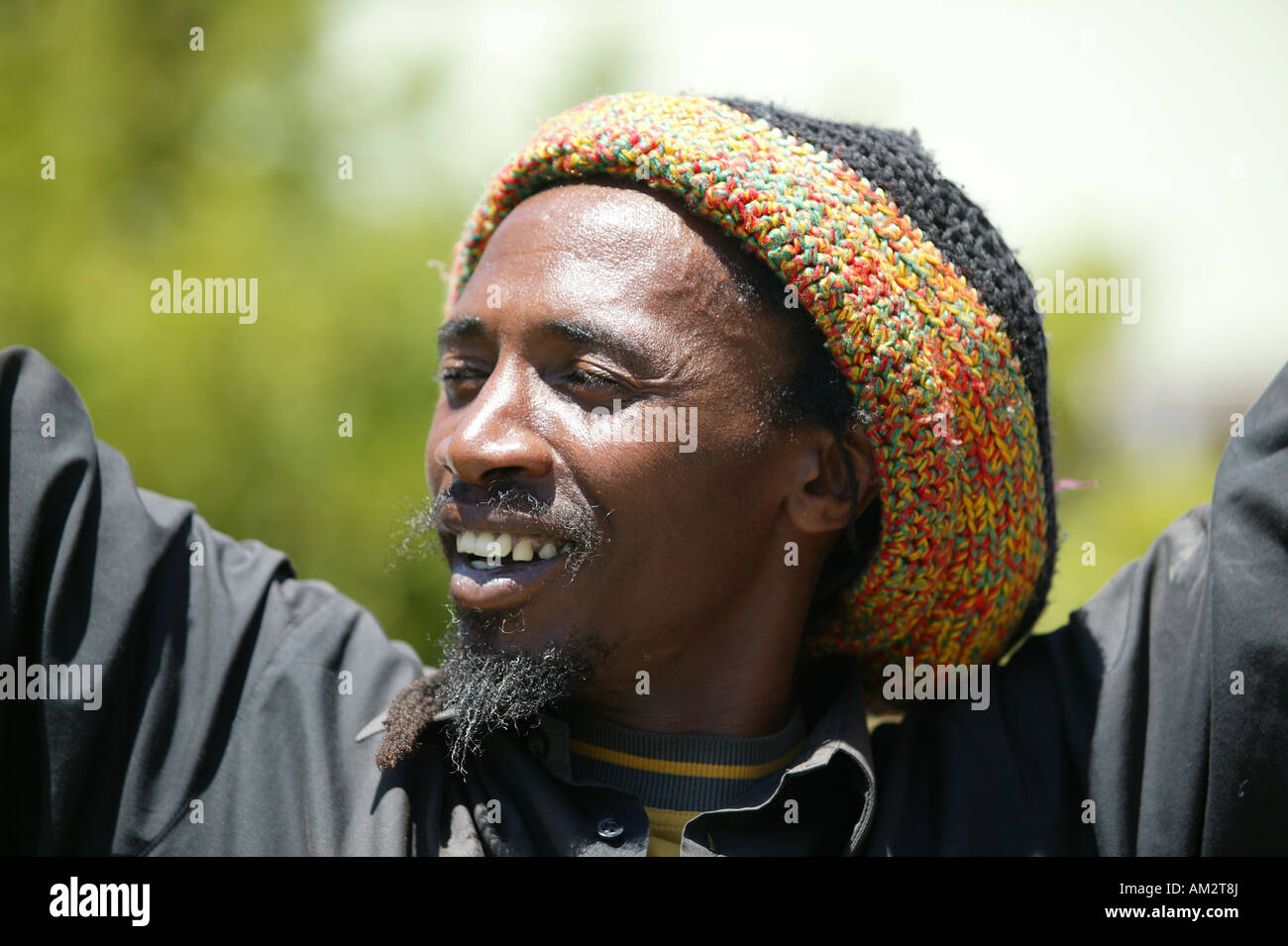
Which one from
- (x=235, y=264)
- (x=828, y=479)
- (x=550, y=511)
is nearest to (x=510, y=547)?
(x=550, y=511)

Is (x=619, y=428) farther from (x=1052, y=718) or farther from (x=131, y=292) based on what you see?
(x=131, y=292)

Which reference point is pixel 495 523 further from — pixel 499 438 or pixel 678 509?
pixel 678 509

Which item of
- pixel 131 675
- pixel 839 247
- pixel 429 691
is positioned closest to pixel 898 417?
pixel 839 247

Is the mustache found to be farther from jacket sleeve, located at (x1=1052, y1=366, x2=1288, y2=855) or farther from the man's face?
jacket sleeve, located at (x1=1052, y1=366, x2=1288, y2=855)

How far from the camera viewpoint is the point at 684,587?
236 cm

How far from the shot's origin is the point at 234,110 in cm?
782

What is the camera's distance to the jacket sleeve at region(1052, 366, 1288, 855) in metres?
2.14

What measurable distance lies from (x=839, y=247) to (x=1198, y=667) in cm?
110

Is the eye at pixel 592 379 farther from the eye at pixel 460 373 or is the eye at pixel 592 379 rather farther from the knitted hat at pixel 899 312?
the knitted hat at pixel 899 312

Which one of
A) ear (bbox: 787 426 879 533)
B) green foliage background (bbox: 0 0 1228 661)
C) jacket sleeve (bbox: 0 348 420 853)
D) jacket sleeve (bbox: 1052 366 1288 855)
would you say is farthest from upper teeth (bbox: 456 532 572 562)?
green foliage background (bbox: 0 0 1228 661)

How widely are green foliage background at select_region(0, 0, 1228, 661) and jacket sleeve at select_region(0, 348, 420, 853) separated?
3.54m

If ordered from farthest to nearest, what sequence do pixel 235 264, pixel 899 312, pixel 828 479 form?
pixel 235 264
pixel 828 479
pixel 899 312

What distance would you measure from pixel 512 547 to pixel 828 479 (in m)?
0.74

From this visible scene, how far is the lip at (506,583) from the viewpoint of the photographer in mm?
2260
